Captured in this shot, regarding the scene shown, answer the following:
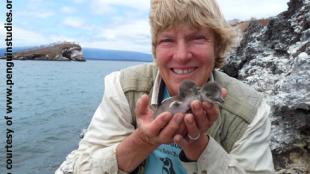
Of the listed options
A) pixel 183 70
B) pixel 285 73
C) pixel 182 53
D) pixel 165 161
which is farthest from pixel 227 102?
pixel 285 73

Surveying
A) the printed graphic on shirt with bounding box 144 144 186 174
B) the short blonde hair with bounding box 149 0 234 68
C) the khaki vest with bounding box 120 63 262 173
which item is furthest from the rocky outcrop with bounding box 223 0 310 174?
the short blonde hair with bounding box 149 0 234 68

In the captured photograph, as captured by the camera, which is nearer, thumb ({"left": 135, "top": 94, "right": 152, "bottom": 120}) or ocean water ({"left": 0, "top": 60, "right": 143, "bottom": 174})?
thumb ({"left": 135, "top": 94, "right": 152, "bottom": 120})

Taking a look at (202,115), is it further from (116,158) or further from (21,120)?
(21,120)

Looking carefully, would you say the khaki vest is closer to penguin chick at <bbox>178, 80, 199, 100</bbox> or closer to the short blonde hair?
the short blonde hair

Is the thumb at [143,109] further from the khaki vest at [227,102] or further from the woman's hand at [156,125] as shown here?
the khaki vest at [227,102]


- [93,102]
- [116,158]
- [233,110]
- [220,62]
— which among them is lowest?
[93,102]

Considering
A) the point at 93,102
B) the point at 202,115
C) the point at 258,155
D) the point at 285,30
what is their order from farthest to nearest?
1. the point at 93,102
2. the point at 285,30
3. the point at 258,155
4. the point at 202,115

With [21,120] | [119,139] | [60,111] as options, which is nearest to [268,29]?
[119,139]
